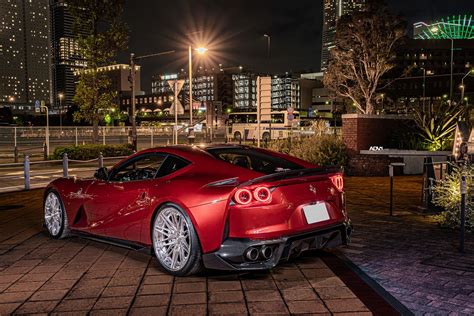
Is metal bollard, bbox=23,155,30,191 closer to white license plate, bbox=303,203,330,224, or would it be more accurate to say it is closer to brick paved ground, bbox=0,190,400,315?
brick paved ground, bbox=0,190,400,315

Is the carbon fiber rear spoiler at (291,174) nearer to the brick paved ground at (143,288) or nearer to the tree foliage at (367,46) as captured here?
the brick paved ground at (143,288)

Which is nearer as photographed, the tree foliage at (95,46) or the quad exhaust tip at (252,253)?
the quad exhaust tip at (252,253)

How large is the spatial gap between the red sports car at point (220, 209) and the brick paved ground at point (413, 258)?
2.24 feet

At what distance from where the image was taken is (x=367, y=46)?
102ft

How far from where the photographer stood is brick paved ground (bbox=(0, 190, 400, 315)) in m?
4.39

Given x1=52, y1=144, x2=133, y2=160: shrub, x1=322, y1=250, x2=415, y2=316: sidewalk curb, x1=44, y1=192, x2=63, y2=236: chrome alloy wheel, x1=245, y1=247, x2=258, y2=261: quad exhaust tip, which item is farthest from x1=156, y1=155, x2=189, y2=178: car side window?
x1=52, y1=144, x2=133, y2=160: shrub

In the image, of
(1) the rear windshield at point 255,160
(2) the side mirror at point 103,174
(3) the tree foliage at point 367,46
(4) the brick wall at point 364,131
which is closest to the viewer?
(1) the rear windshield at point 255,160

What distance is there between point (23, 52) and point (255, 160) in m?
205

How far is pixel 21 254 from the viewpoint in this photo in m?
6.47

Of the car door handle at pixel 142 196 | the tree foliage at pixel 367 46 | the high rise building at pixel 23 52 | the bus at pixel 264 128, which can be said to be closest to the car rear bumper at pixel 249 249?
the car door handle at pixel 142 196

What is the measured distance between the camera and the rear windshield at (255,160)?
5922 mm

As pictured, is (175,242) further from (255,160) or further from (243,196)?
(255,160)

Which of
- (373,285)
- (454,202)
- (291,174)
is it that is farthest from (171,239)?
(454,202)

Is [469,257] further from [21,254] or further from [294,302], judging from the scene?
[21,254]
